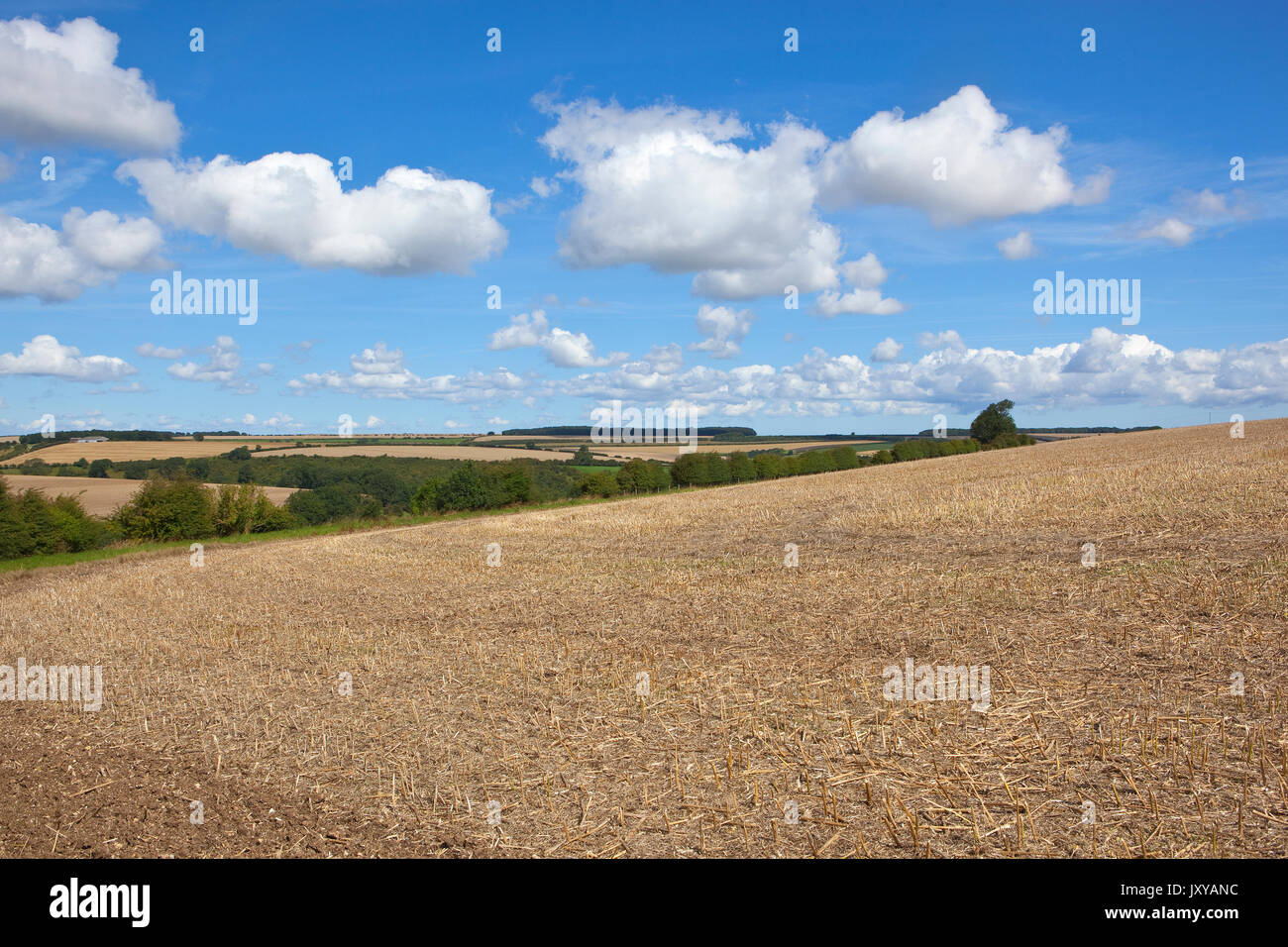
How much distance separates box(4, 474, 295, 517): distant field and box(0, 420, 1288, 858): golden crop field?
49.1 meters

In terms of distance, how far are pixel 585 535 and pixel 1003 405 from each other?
104779mm

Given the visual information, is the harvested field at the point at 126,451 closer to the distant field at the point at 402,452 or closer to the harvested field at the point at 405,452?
the distant field at the point at 402,452

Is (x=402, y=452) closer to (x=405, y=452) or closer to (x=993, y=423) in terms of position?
(x=405, y=452)

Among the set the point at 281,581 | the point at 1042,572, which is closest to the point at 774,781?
the point at 1042,572

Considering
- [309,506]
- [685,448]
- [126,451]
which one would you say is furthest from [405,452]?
[309,506]

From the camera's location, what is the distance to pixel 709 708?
1072 cm

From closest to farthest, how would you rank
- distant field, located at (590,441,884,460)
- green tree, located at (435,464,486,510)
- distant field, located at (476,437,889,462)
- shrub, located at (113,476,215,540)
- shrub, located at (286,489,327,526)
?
shrub, located at (113,476,215,540) → green tree, located at (435,464,486,510) → shrub, located at (286,489,327,526) → distant field, located at (590,441,884,460) → distant field, located at (476,437,889,462)

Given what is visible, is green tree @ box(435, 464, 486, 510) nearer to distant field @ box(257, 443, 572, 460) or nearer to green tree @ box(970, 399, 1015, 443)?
distant field @ box(257, 443, 572, 460)

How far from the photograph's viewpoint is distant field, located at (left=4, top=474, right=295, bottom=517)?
65.3 m

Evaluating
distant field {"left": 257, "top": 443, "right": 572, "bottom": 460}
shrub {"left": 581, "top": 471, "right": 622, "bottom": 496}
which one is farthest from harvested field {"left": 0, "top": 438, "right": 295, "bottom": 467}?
shrub {"left": 581, "top": 471, "right": 622, "bottom": 496}

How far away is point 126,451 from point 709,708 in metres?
129

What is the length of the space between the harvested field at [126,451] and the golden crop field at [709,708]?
307 ft

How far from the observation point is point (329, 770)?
31.1 ft
